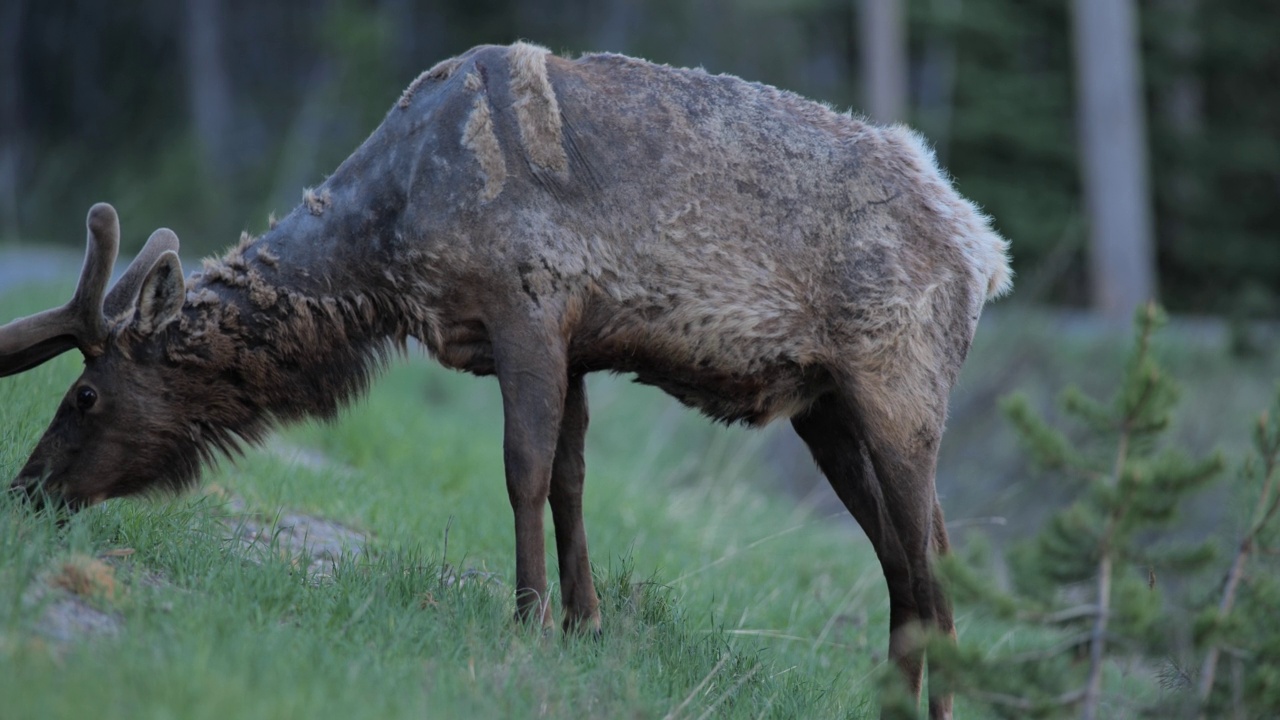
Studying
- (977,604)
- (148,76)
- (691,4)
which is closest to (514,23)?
(691,4)

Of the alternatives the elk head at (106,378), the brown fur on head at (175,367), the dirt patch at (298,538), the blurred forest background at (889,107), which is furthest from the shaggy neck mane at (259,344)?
the blurred forest background at (889,107)

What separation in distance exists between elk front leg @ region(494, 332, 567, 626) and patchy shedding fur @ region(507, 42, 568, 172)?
2.49 feet

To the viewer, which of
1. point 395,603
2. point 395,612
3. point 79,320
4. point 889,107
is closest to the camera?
point 395,612

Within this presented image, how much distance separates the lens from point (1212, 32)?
878 inches

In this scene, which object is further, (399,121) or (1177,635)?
(399,121)

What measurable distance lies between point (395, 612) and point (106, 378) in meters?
1.68

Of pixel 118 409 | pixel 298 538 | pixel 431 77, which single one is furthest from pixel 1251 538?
pixel 118 409

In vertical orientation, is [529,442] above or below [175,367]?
below

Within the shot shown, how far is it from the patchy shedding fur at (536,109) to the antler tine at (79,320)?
1.66 metres

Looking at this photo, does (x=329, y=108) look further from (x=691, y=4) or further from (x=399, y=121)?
(x=399, y=121)

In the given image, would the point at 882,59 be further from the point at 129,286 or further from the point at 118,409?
the point at 118,409

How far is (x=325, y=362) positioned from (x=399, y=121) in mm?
1061

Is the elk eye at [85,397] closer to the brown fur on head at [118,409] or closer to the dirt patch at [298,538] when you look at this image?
the brown fur on head at [118,409]

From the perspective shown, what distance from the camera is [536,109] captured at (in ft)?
18.3
